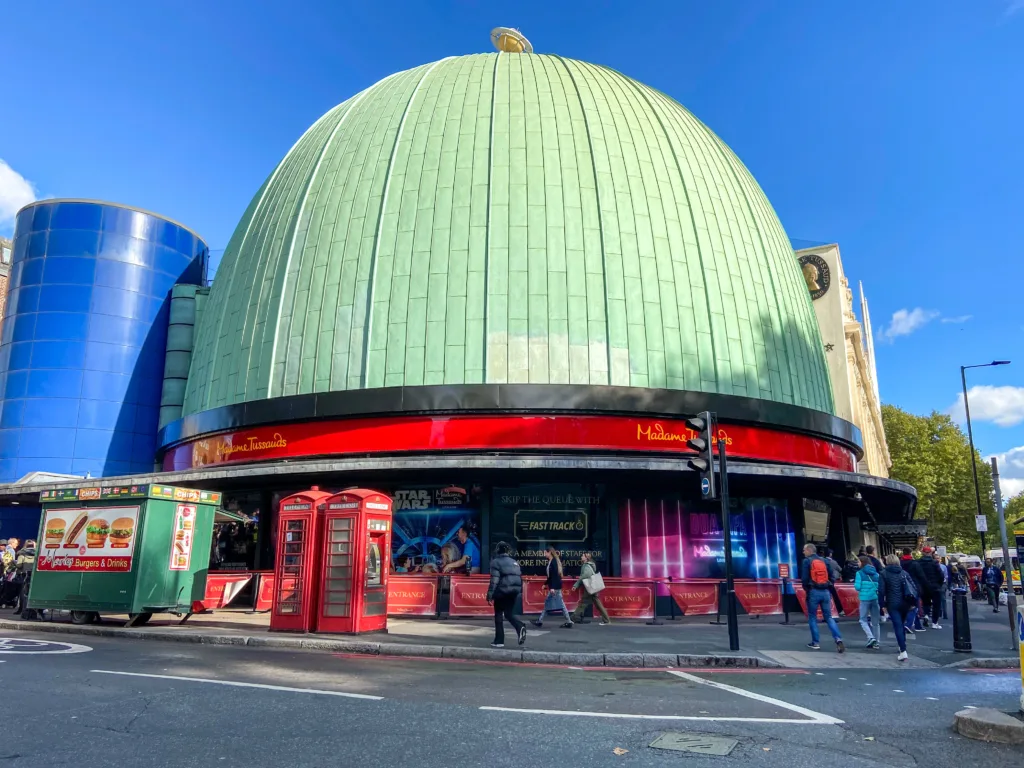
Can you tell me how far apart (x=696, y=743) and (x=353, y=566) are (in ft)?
30.7

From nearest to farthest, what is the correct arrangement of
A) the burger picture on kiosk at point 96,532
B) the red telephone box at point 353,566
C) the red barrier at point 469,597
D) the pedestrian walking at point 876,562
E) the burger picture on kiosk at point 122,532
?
the red telephone box at point 353,566
the burger picture on kiosk at point 122,532
the burger picture on kiosk at point 96,532
the pedestrian walking at point 876,562
the red barrier at point 469,597

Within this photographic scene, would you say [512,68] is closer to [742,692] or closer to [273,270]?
[273,270]

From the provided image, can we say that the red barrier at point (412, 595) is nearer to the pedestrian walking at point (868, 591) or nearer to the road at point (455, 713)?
the road at point (455, 713)

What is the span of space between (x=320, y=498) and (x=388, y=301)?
865cm

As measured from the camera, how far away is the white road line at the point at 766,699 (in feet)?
23.9

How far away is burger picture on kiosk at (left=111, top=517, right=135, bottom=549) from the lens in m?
15.7

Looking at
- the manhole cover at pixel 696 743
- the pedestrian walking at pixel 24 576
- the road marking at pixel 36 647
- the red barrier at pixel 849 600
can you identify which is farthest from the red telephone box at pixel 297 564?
the red barrier at pixel 849 600

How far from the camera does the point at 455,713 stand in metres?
7.07

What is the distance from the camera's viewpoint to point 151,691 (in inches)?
314

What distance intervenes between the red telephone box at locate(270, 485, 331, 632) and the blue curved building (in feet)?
65.5

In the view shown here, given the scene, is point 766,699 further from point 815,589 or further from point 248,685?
point 248,685

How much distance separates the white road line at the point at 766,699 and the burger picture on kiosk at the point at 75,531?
506 inches

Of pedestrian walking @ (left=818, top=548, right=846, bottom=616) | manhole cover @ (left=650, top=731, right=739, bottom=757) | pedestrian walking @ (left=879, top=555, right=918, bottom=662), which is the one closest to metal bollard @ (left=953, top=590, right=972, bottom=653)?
pedestrian walking @ (left=879, top=555, right=918, bottom=662)

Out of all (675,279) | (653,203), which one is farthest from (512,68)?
(675,279)
